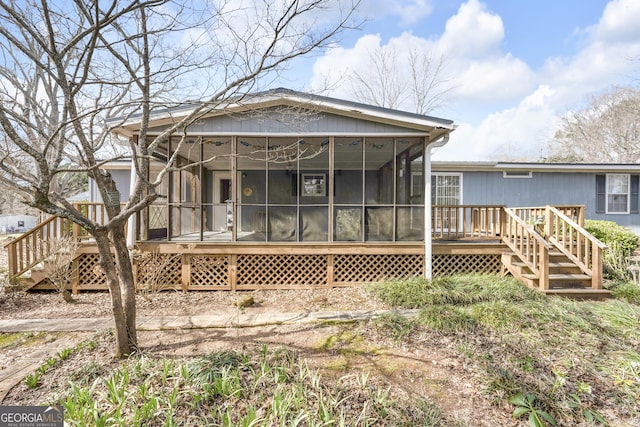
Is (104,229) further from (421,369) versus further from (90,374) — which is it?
(421,369)

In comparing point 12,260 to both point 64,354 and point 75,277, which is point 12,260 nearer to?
point 75,277

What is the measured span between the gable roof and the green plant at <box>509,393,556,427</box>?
466 centimetres

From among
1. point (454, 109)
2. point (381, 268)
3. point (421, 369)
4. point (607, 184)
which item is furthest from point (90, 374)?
point (454, 109)

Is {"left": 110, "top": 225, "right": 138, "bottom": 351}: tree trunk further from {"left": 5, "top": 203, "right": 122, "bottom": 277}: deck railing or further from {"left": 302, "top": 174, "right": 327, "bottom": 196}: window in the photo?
{"left": 302, "top": 174, "right": 327, "bottom": 196}: window

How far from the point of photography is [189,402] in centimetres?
264

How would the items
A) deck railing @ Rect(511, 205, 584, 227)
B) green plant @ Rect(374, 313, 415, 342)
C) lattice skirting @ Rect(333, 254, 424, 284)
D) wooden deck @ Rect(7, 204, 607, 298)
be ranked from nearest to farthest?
1. green plant @ Rect(374, 313, 415, 342)
2. wooden deck @ Rect(7, 204, 607, 298)
3. lattice skirting @ Rect(333, 254, 424, 284)
4. deck railing @ Rect(511, 205, 584, 227)

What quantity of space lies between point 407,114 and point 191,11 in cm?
410

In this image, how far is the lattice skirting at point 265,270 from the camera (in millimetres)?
6191

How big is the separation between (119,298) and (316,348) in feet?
7.47

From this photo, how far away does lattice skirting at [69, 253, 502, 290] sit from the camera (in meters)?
6.19

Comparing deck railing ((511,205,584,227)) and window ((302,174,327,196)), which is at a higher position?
window ((302,174,327,196))

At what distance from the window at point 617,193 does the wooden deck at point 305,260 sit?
5.51m

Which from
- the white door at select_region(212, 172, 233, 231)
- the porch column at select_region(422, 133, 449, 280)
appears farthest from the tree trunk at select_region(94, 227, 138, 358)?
the white door at select_region(212, 172, 233, 231)

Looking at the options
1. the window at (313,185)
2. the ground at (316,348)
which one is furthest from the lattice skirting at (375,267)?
the window at (313,185)
